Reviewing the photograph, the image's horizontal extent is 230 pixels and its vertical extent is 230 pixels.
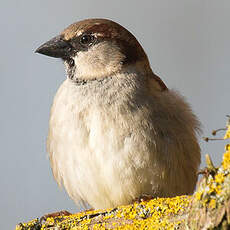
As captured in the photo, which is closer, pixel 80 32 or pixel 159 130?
pixel 159 130

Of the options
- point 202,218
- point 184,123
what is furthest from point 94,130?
point 202,218

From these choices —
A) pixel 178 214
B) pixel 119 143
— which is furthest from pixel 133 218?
pixel 119 143

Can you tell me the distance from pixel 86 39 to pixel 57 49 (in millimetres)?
234

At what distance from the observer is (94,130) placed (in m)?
3.02

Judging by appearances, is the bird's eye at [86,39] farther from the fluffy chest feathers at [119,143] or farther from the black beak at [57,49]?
the fluffy chest feathers at [119,143]

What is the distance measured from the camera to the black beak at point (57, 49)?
344cm

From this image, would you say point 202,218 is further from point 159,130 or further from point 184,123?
point 184,123

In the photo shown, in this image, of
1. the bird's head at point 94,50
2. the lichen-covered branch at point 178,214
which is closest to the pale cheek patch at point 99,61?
the bird's head at point 94,50

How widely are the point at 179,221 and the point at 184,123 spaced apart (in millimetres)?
1630

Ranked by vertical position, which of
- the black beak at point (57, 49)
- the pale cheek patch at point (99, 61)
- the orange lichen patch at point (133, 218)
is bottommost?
the orange lichen patch at point (133, 218)

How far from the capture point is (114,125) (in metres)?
3.01

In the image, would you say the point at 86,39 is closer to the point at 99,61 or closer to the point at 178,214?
the point at 99,61

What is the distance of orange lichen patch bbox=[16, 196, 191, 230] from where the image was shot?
74.5 inches

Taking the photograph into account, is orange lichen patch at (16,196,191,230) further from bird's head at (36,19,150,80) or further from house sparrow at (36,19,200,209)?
bird's head at (36,19,150,80)
